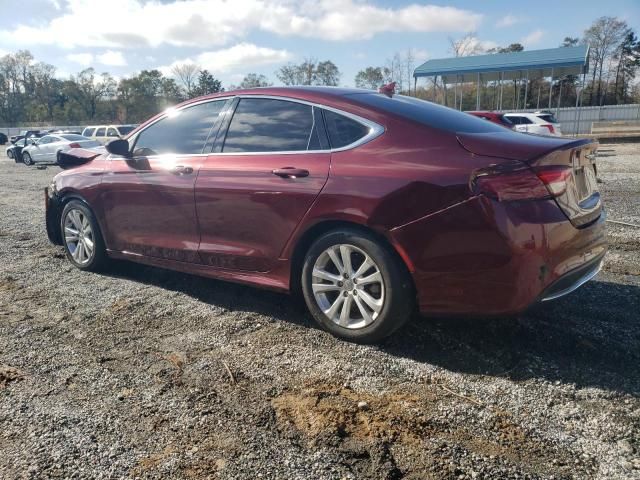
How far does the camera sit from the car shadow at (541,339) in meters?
2.97

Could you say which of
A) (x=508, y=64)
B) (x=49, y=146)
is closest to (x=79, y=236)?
(x=49, y=146)

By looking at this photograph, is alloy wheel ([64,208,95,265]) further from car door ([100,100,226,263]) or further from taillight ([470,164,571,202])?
taillight ([470,164,571,202])

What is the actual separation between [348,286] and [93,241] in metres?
2.95

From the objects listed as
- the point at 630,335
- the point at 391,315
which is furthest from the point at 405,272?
the point at 630,335

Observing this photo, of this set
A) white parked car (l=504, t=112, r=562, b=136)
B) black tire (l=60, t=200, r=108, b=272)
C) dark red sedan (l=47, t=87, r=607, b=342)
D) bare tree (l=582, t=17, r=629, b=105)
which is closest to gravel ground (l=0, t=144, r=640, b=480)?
dark red sedan (l=47, t=87, r=607, b=342)

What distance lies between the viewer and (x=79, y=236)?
528 cm

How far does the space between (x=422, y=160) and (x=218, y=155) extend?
67.6 inches

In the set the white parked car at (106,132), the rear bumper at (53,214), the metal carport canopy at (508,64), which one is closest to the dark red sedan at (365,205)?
the rear bumper at (53,214)

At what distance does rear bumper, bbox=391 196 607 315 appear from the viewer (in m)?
2.86

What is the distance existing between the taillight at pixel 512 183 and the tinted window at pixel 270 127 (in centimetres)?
120

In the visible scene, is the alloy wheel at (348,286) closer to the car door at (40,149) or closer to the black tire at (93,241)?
the black tire at (93,241)

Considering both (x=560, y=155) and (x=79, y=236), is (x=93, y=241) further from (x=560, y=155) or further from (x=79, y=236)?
(x=560, y=155)

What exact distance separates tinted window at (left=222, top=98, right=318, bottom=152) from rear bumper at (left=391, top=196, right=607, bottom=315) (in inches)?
42.5

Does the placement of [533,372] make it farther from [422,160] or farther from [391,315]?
[422,160]
